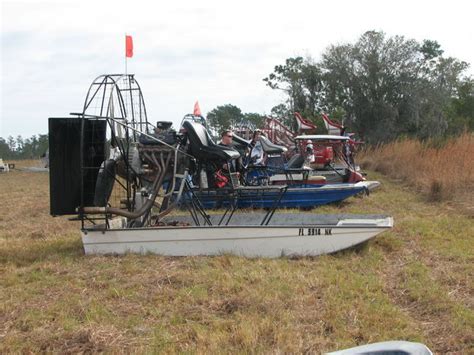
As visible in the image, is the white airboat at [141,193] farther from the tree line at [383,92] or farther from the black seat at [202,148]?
the tree line at [383,92]

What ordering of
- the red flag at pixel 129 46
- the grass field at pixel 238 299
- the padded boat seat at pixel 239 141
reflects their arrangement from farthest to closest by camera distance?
the padded boat seat at pixel 239 141 → the red flag at pixel 129 46 → the grass field at pixel 238 299

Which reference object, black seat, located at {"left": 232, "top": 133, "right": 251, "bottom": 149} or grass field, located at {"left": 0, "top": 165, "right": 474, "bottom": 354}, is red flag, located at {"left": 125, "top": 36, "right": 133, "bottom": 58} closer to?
grass field, located at {"left": 0, "top": 165, "right": 474, "bottom": 354}

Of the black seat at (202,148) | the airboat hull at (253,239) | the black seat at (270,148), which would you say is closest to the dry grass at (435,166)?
the black seat at (270,148)

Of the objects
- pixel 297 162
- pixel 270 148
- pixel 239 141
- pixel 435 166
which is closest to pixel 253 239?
pixel 239 141

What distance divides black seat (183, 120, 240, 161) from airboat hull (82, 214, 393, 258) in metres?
0.95

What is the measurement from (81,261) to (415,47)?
31633 mm

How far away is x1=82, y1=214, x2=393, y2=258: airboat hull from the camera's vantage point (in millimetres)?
5660

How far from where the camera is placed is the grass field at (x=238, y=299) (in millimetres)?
3443

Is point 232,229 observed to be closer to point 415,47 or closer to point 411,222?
point 411,222

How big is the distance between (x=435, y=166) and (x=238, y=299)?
32.2 feet

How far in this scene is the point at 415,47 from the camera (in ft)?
108

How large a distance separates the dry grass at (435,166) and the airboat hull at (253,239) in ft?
13.0

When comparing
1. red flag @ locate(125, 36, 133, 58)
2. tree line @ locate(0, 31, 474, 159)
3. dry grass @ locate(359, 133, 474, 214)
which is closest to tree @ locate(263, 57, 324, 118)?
tree line @ locate(0, 31, 474, 159)

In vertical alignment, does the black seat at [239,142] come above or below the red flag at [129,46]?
below
